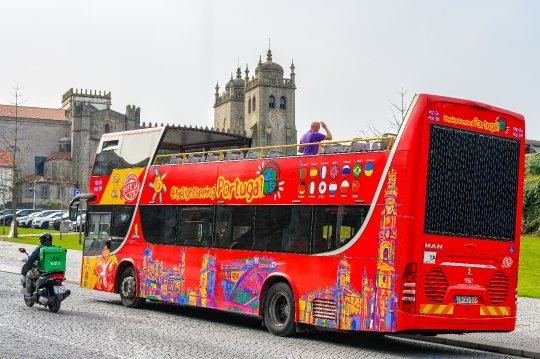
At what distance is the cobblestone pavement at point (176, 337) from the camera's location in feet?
37.7

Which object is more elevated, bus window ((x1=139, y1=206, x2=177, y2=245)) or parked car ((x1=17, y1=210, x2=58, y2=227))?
bus window ((x1=139, y1=206, x2=177, y2=245))

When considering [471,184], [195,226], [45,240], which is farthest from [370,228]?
[45,240]

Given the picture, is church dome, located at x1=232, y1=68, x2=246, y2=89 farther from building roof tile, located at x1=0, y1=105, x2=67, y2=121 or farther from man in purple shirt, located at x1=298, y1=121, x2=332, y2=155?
man in purple shirt, located at x1=298, y1=121, x2=332, y2=155

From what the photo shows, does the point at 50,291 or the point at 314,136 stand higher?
the point at 314,136

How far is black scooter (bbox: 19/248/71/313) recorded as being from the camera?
16.5 meters

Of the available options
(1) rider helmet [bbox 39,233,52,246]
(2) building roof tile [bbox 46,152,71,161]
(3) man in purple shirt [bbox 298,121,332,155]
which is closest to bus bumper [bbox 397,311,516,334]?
(3) man in purple shirt [bbox 298,121,332,155]

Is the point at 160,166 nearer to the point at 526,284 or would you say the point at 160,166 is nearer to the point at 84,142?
the point at 526,284

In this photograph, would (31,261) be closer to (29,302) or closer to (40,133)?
(29,302)

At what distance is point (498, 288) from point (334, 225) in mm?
2671

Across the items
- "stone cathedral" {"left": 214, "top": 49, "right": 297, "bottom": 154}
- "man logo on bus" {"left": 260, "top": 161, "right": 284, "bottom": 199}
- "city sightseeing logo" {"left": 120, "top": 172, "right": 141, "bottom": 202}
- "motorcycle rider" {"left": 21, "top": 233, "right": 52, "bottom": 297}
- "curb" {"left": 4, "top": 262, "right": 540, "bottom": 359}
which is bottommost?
"curb" {"left": 4, "top": 262, "right": 540, "bottom": 359}

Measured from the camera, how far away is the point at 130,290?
735 inches

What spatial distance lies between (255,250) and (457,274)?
4034mm

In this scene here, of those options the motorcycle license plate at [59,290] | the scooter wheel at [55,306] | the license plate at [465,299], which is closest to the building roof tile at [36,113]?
the motorcycle license plate at [59,290]

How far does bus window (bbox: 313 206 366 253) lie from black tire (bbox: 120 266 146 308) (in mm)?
6162
